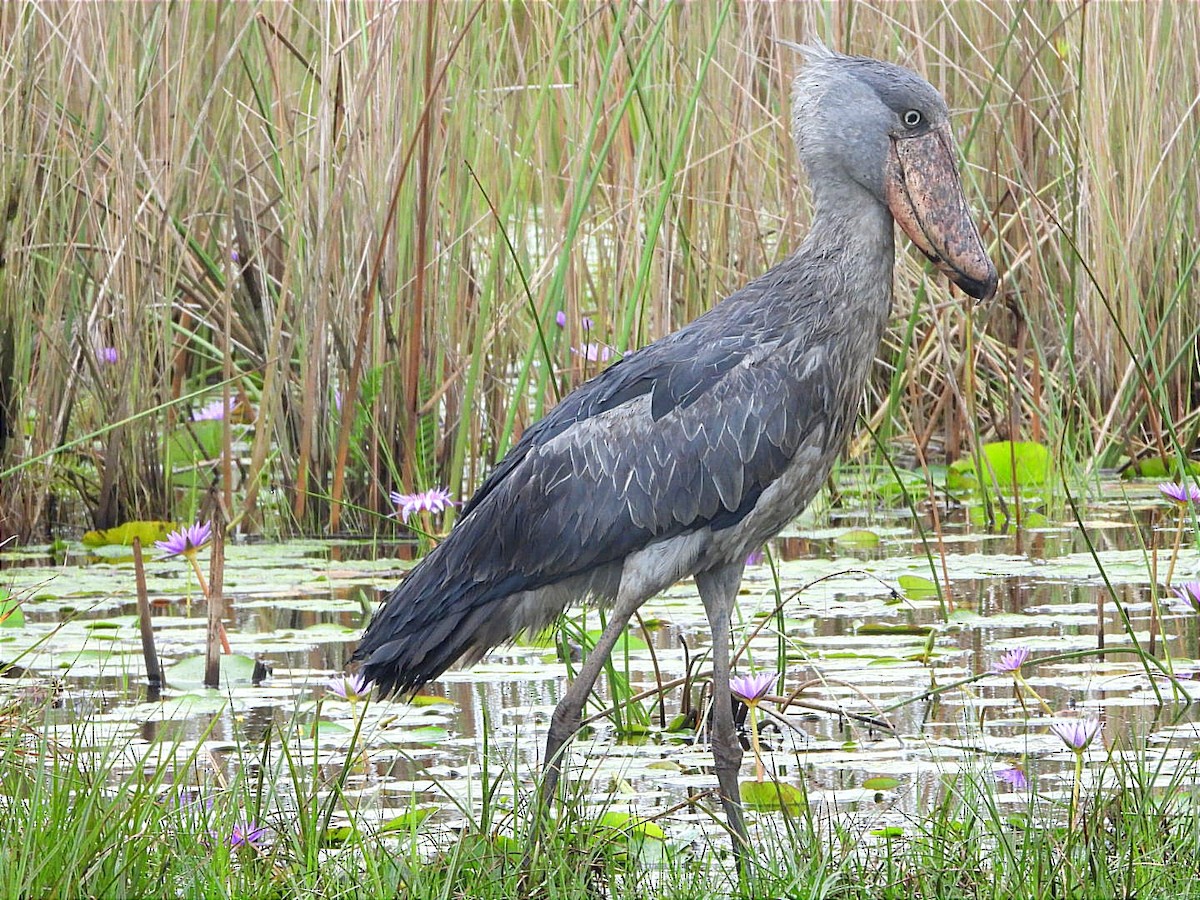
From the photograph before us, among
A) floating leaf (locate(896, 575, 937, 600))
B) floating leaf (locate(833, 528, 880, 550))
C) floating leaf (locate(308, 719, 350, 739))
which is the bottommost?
floating leaf (locate(308, 719, 350, 739))

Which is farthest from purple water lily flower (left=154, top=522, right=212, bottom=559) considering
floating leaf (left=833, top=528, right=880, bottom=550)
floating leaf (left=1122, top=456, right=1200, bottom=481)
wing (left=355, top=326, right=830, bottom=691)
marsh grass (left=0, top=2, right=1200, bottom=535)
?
floating leaf (left=1122, top=456, right=1200, bottom=481)

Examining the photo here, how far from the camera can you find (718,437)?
3896 millimetres

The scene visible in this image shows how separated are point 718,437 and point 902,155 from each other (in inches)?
29.1

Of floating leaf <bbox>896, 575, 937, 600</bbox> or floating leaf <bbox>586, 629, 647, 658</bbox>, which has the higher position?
floating leaf <bbox>896, 575, 937, 600</bbox>

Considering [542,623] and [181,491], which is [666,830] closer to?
[542,623]

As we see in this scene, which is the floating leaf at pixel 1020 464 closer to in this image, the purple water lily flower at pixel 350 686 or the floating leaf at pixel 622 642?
the floating leaf at pixel 622 642

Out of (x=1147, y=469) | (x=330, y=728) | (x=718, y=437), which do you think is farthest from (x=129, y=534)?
(x=1147, y=469)

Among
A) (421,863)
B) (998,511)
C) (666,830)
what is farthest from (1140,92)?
(421,863)

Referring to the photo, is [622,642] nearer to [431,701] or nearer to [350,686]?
[431,701]

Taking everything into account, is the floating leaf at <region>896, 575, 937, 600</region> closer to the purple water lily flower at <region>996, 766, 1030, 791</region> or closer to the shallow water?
the shallow water

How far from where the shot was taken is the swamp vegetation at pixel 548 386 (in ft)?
13.0

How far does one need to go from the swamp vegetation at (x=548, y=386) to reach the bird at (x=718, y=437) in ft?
0.95

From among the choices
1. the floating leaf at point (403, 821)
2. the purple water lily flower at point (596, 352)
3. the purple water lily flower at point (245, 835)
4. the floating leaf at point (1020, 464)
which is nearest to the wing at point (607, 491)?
the floating leaf at point (403, 821)

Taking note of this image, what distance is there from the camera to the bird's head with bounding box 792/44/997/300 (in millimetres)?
3951
